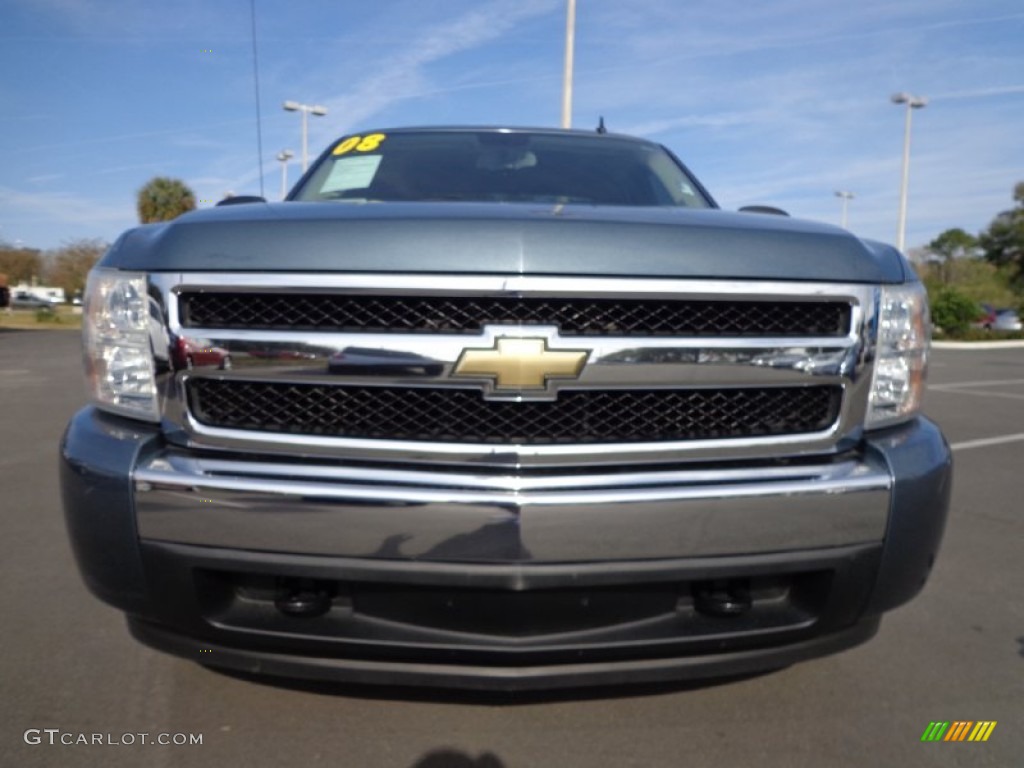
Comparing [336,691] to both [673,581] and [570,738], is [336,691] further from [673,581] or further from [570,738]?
[673,581]

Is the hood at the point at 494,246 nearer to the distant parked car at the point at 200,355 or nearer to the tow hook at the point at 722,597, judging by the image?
the distant parked car at the point at 200,355

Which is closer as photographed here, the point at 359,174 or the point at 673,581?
the point at 673,581

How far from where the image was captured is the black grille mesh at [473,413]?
6.19ft

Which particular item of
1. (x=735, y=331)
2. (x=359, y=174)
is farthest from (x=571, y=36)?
(x=735, y=331)

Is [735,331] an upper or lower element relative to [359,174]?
lower

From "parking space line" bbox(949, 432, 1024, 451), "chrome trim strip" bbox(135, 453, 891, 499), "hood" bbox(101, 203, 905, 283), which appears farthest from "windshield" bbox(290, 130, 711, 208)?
"parking space line" bbox(949, 432, 1024, 451)

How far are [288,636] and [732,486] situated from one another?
3.48 ft

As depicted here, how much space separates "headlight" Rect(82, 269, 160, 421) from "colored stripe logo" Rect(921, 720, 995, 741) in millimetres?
2255

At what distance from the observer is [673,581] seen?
185 cm

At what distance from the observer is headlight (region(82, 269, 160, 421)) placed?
1958 mm

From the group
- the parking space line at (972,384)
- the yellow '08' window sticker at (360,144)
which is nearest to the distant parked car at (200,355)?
the yellow '08' window sticker at (360,144)

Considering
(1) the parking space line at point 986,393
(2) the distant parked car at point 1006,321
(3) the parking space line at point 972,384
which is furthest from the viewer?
(2) the distant parked car at point 1006,321

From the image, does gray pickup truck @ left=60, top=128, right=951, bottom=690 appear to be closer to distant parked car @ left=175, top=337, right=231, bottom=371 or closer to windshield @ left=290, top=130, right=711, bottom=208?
distant parked car @ left=175, top=337, right=231, bottom=371

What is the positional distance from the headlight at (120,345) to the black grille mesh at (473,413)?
0.45ft
